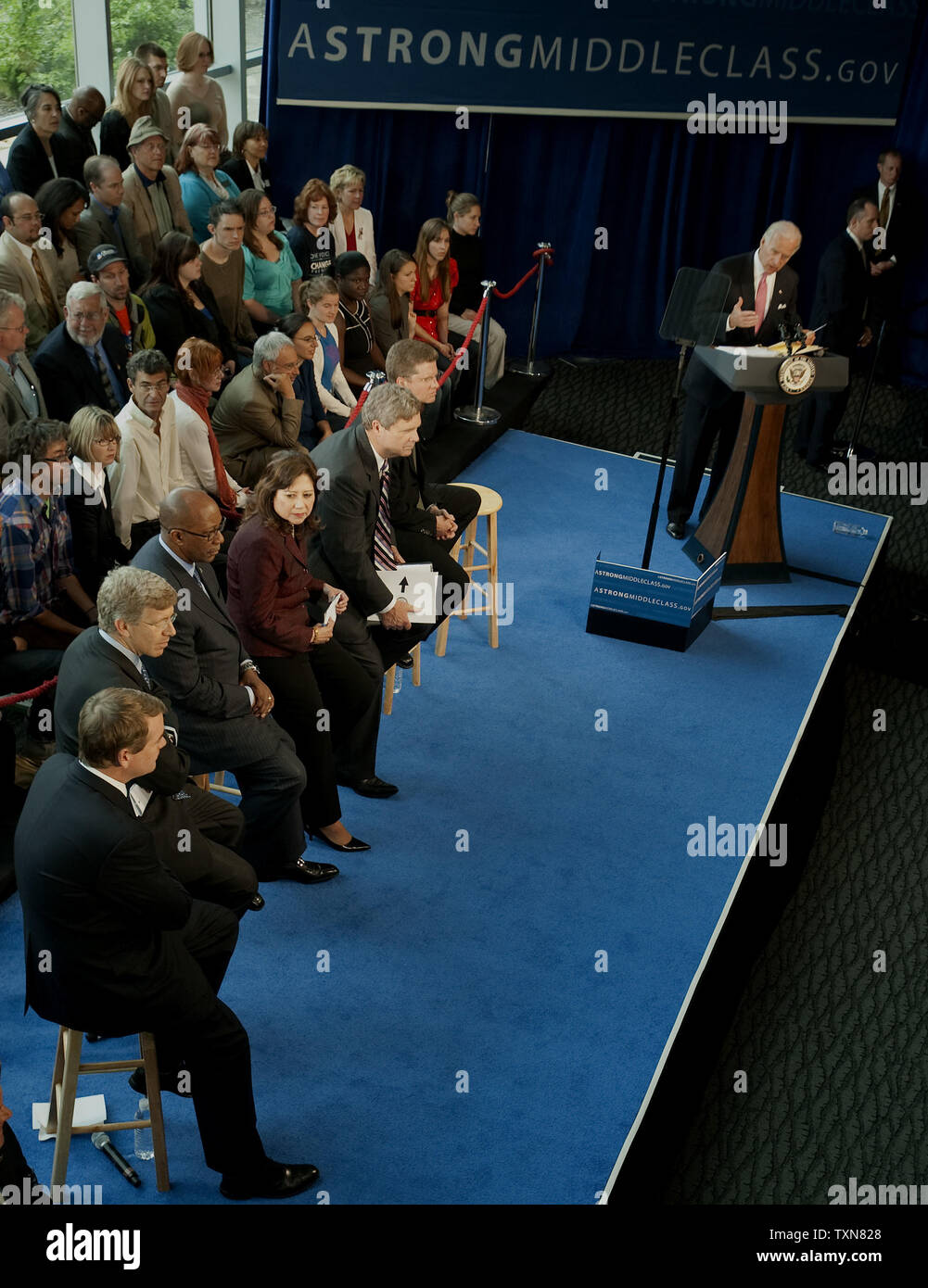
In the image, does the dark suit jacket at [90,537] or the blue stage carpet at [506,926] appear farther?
→ the dark suit jacket at [90,537]

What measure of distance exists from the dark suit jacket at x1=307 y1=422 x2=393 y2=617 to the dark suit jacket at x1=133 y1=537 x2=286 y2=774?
699 millimetres

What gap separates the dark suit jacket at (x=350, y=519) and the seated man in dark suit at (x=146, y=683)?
115 cm

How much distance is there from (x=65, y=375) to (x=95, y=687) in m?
2.41

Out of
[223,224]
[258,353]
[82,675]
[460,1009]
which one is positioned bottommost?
[460,1009]

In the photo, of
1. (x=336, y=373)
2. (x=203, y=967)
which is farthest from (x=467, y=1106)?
(x=336, y=373)

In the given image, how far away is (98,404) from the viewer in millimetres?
5480

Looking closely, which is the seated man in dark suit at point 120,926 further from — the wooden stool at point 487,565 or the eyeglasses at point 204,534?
the wooden stool at point 487,565

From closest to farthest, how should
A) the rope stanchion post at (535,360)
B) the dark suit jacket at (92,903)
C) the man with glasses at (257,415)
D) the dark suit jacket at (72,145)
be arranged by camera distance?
1. the dark suit jacket at (92,903)
2. the man with glasses at (257,415)
3. the dark suit jacket at (72,145)
4. the rope stanchion post at (535,360)

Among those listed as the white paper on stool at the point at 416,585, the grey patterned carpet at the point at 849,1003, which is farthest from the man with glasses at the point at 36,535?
the grey patterned carpet at the point at 849,1003

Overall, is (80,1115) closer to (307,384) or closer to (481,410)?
(307,384)

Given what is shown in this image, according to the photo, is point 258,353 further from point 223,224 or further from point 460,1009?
point 460,1009

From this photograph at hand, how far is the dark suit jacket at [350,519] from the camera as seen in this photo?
4.62 meters

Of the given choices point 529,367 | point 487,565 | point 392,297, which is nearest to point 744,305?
point 487,565

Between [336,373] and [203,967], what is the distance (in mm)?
4042
